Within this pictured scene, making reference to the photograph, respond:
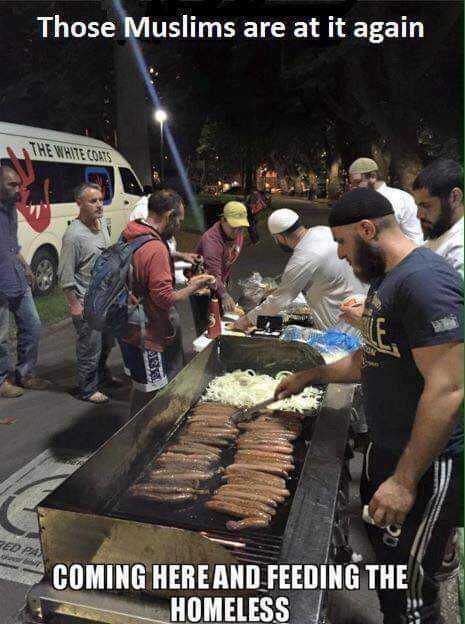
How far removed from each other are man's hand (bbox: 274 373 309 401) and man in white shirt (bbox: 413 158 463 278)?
4.55 feet

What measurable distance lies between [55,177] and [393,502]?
11076 mm

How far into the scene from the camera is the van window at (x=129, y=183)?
14.2 m

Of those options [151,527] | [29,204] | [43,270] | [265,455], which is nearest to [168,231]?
[265,455]

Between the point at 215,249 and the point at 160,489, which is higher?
the point at 215,249

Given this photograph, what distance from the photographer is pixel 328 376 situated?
337 centimetres

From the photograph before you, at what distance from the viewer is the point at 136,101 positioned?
56.0 ft

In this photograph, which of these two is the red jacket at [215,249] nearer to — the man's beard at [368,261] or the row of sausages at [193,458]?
the row of sausages at [193,458]

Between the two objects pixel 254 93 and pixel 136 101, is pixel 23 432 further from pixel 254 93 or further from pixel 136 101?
pixel 254 93

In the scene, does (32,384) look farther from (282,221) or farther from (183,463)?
(183,463)

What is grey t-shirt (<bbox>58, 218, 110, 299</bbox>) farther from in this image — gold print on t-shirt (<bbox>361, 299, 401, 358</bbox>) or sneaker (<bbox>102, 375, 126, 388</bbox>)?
gold print on t-shirt (<bbox>361, 299, 401, 358</bbox>)

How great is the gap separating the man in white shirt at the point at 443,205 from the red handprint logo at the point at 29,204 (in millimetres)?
8798

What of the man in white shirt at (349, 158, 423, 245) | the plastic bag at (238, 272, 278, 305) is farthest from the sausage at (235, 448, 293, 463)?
the man in white shirt at (349, 158, 423, 245)

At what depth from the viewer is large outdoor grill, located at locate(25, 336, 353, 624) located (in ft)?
6.93

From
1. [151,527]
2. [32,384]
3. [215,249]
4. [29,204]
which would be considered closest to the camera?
[151,527]
